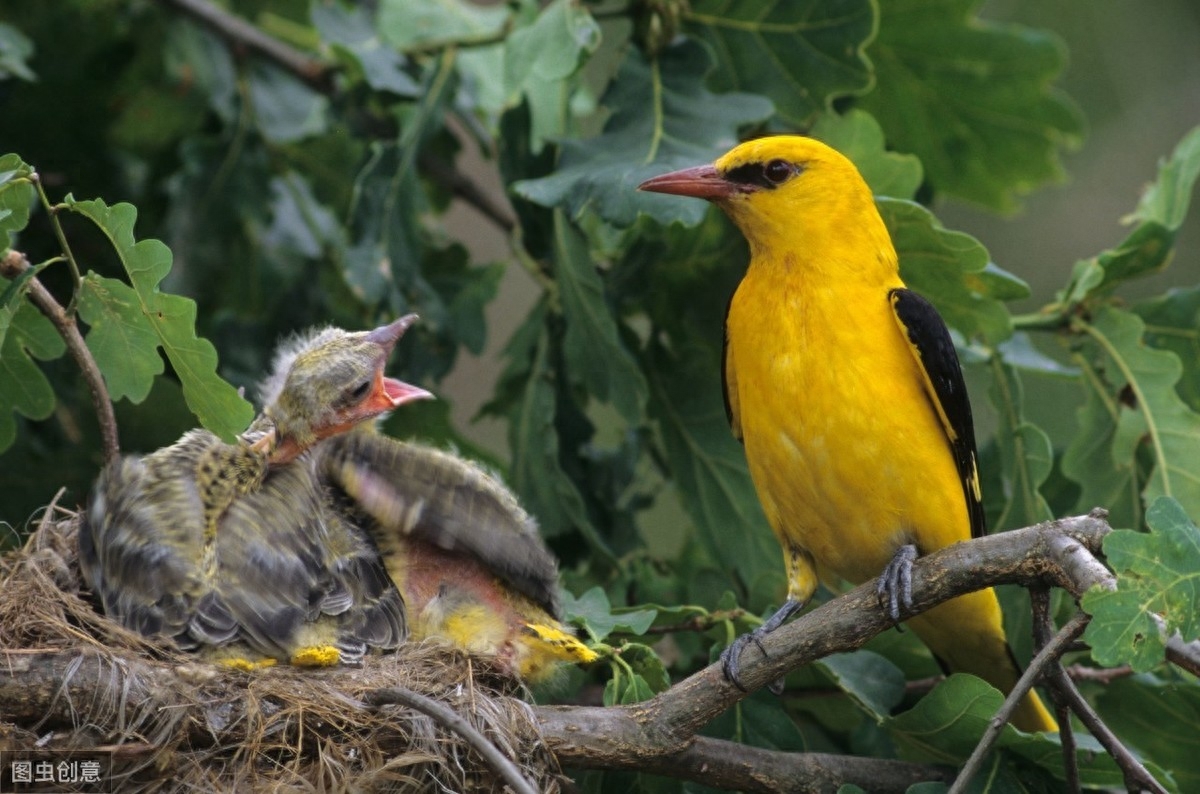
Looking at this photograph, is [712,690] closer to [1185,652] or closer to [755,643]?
[755,643]

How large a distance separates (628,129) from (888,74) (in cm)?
120

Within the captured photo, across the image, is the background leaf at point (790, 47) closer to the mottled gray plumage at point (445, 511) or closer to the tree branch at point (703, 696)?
the mottled gray plumage at point (445, 511)

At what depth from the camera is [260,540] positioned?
322 centimetres

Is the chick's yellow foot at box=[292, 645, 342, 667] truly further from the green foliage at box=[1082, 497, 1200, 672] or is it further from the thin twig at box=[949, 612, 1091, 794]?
the green foliage at box=[1082, 497, 1200, 672]

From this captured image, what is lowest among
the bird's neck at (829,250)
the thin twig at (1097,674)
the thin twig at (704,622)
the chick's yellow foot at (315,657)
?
the thin twig at (1097,674)

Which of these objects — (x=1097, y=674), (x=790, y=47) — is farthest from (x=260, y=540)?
(x=790, y=47)

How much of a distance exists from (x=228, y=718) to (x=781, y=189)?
6.22 ft

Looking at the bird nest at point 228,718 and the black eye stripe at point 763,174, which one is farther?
the black eye stripe at point 763,174

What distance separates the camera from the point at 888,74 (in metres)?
4.89

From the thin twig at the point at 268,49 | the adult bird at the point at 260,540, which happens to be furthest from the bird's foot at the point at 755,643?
the thin twig at the point at 268,49

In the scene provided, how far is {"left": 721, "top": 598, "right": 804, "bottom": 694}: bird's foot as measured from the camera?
9.81 ft

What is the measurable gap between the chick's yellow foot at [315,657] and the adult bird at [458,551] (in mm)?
345

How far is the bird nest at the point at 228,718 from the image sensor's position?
8.93 feet

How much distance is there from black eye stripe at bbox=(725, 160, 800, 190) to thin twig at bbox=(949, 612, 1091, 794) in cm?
147
